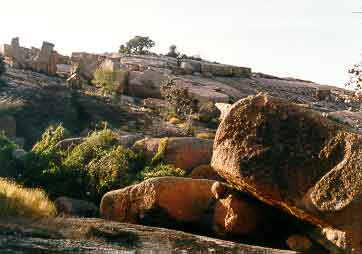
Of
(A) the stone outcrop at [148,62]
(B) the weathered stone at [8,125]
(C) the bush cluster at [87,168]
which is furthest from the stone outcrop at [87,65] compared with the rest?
(C) the bush cluster at [87,168]

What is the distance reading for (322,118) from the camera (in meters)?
23.3

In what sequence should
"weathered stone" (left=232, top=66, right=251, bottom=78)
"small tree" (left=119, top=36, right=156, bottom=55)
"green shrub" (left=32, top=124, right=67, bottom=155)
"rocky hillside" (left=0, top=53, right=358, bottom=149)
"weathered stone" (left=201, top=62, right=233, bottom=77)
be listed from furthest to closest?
"small tree" (left=119, top=36, right=156, bottom=55) < "weathered stone" (left=232, top=66, right=251, bottom=78) < "weathered stone" (left=201, top=62, right=233, bottom=77) < "rocky hillside" (left=0, top=53, right=358, bottom=149) < "green shrub" (left=32, top=124, right=67, bottom=155)

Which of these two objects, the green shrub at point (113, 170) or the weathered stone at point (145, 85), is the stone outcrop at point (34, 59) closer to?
the weathered stone at point (145, 85)

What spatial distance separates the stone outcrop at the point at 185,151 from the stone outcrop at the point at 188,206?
4892 millimetres

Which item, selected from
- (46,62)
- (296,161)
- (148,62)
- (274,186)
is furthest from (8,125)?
(148,62)

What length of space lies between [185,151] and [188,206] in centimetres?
654

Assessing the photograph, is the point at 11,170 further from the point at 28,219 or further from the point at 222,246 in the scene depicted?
the point at 222,246

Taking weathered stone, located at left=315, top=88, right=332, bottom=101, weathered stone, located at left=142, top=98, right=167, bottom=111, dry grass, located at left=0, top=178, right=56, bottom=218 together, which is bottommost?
dry grass, located at left=0, top=178, right=56, bottom=218

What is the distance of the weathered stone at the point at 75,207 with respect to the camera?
2917cm

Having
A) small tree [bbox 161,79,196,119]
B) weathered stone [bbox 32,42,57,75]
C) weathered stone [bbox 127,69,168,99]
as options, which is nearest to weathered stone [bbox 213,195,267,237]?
small tree [bbox 161,79,196,119]

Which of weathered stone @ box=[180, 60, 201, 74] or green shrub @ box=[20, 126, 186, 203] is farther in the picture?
weathered stone @ box=[180, 60, 201, 74]

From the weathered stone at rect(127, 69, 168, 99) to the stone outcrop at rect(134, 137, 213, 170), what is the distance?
24.6 m

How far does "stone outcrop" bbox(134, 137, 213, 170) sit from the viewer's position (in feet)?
105

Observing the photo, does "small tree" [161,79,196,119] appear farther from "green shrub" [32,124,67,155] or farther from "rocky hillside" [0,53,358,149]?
"green shrub" [32,124,67,155]
